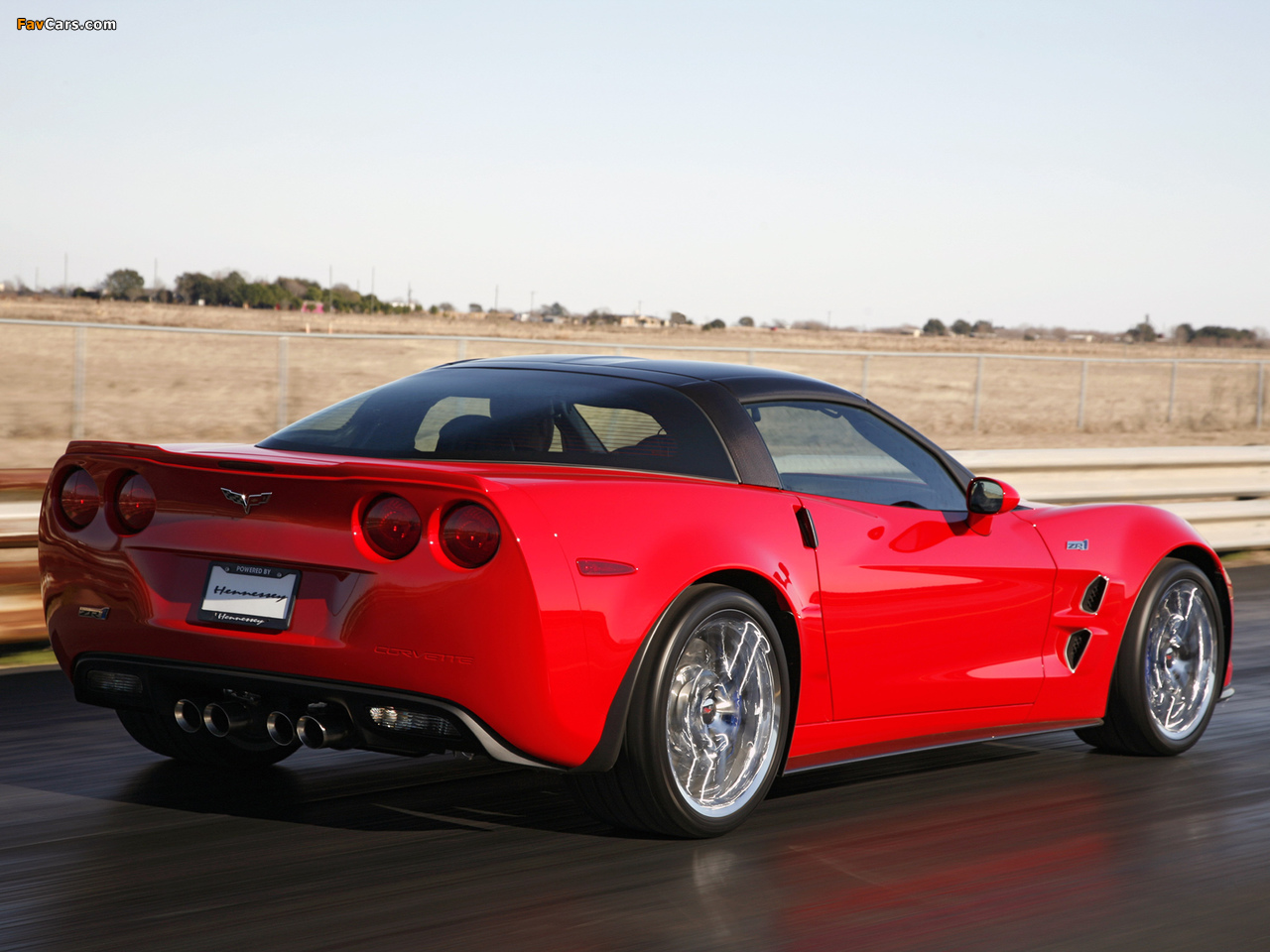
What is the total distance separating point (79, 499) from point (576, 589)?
5.27ft

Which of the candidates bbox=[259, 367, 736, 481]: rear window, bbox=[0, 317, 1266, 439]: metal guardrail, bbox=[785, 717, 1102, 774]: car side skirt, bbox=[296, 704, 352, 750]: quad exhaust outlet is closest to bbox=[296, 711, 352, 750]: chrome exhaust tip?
bbox=[296, 704, 352, 750]: quad exhaust outlet

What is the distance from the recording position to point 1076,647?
6.00 meters

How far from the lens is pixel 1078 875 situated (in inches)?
182

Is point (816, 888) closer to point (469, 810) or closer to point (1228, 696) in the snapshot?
point (469, 810)

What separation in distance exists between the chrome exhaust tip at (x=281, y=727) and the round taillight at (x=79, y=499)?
34.3 inches

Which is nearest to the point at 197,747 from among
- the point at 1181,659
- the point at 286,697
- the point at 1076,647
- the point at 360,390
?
the point at 286,697

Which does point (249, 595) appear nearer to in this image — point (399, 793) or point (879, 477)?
point (399, 793)

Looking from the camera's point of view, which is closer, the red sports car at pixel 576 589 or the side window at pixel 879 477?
the red sports car at pixel 576 589

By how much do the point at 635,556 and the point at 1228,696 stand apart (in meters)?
3.28

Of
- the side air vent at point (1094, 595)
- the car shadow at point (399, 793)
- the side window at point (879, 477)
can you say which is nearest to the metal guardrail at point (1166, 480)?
the side air vent at point (1094, 595)

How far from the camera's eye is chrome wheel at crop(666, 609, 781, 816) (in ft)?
15.3

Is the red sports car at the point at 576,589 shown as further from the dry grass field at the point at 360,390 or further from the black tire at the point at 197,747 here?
the dry grass field at the point at 360,390

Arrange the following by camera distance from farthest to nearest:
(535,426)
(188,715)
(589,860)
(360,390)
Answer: (360,390) → (535,426) → (188,715) → (589,860)

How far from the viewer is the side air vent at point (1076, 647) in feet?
19.6
